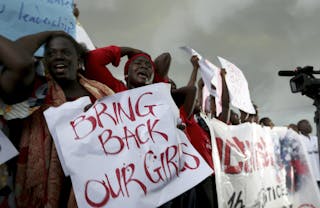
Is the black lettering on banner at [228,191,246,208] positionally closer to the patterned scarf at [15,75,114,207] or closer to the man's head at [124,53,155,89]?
the man's head at [124,53,155,89]

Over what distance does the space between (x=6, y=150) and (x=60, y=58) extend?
528 millimetres

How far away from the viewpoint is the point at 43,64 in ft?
7.11

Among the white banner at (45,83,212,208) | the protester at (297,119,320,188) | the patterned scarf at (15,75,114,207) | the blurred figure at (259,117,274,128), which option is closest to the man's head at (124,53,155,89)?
the white banner at (45,83,212,208)

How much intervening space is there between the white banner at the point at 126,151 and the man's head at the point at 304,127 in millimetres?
5657

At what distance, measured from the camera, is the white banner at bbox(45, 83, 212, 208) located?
196 centimetres

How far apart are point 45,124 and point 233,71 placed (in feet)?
9.22

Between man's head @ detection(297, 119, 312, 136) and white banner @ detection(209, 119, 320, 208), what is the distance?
2.91m

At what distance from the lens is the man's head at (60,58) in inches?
84.0

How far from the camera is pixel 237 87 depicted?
4.33m

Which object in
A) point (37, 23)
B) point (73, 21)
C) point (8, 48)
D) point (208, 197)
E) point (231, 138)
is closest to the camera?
point (8, 48)

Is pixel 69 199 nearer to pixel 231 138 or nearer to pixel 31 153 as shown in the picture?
pixel 31 153

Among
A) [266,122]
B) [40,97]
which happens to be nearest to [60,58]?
[40,97]

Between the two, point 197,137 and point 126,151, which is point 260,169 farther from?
point 126,151

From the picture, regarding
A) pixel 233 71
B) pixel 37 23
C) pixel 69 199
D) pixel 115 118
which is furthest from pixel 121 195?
pixel 233 71
